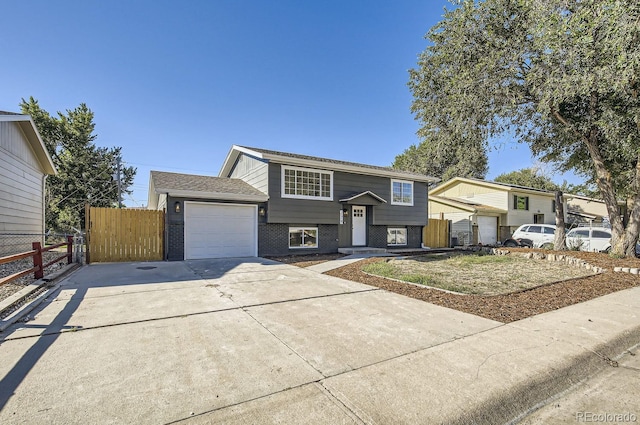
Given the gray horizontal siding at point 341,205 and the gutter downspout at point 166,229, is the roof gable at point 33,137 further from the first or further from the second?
the gray horizontal siding at point 341,205

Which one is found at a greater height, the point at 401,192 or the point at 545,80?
the point at 545,80

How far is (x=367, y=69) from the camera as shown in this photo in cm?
1508

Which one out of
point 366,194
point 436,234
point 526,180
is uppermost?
point 526,180

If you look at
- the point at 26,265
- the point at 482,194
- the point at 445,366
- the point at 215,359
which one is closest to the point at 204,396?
the point at 215,359

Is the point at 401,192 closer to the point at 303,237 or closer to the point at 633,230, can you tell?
the point at 303,237

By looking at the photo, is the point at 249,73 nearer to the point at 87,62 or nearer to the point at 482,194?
the point at 87,62

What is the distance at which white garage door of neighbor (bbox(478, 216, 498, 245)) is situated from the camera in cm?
2180

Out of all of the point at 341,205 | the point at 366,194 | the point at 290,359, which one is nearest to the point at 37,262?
the point at 290,359

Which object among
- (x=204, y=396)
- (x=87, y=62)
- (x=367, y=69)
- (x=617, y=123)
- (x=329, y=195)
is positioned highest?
(x=367, y=69)

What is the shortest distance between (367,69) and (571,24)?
338 inches

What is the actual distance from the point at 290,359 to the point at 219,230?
9.40m

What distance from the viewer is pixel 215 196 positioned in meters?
11.3

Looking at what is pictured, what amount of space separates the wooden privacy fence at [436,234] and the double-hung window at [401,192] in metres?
2.49

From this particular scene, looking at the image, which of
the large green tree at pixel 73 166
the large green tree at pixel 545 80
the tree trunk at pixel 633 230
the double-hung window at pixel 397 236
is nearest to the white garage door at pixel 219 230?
the double-hung window at pixel 397 236
